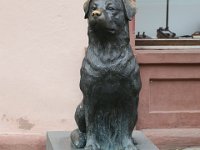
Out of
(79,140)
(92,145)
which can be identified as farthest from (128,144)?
(79,140)

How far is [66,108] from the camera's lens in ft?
25.6

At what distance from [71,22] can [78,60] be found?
0.44m

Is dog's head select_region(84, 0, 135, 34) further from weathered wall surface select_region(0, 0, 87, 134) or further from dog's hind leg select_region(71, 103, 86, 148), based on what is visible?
weathered wall surface select_region(0, 0, 87, 134)

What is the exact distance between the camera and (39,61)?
7.74 metres

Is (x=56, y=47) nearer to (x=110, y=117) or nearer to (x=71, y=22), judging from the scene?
(x=71, y=22)

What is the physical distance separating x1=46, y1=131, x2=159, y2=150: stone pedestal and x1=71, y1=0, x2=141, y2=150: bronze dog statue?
30 centimetres

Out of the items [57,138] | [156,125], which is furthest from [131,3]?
[156,125]

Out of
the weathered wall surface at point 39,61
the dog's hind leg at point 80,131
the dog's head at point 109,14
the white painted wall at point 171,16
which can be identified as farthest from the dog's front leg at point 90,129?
the white painted wall at point 171,16

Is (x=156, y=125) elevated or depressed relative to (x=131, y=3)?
depressed

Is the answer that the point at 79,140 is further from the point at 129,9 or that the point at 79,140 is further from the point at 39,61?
the point at 39,61

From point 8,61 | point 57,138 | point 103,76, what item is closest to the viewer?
point 103,76

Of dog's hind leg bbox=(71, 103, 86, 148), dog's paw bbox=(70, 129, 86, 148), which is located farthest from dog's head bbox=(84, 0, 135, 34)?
dog's paw bbox=(70, 129, 86, 148)

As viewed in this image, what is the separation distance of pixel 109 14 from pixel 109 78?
0.48m

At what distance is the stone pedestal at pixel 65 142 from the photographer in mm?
5684
